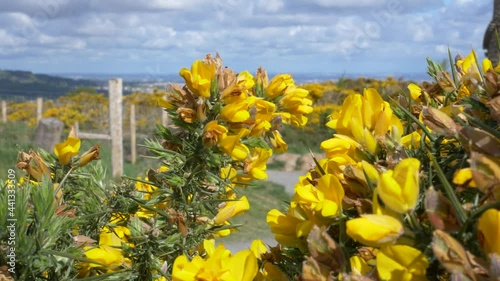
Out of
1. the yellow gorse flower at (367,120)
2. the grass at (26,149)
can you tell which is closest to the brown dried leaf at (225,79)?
the yellow gorse flower at (367,120)

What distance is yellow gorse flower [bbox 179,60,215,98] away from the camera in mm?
930

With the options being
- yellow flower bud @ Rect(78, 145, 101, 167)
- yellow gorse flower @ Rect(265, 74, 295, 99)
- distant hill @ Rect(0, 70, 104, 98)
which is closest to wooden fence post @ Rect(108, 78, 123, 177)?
yellow gorse flower @ Rect(265, 74, 295, 99)

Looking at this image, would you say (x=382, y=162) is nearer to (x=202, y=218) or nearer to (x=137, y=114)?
(x=202, y=218)

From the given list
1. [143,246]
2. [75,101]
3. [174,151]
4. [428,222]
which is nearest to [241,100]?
[174,151]

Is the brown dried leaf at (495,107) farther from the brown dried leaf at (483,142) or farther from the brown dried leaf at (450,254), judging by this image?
the brown dried leaf at (450,254)

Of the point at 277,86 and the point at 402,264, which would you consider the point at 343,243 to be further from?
the point at 277,86

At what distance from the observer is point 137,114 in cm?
1602

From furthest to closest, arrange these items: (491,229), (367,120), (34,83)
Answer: (34,83), (367,120), (491,229)

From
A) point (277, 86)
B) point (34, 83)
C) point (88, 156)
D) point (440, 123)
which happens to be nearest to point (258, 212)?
point (277, 86)

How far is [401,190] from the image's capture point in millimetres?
499

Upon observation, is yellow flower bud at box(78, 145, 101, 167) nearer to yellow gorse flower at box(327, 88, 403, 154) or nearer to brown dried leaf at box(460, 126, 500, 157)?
yellow gorse flower at box(327, 88, 403, 154)

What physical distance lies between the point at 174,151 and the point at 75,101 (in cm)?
1722

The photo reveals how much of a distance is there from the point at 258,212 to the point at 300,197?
340 inches

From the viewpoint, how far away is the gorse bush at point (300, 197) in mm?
479
